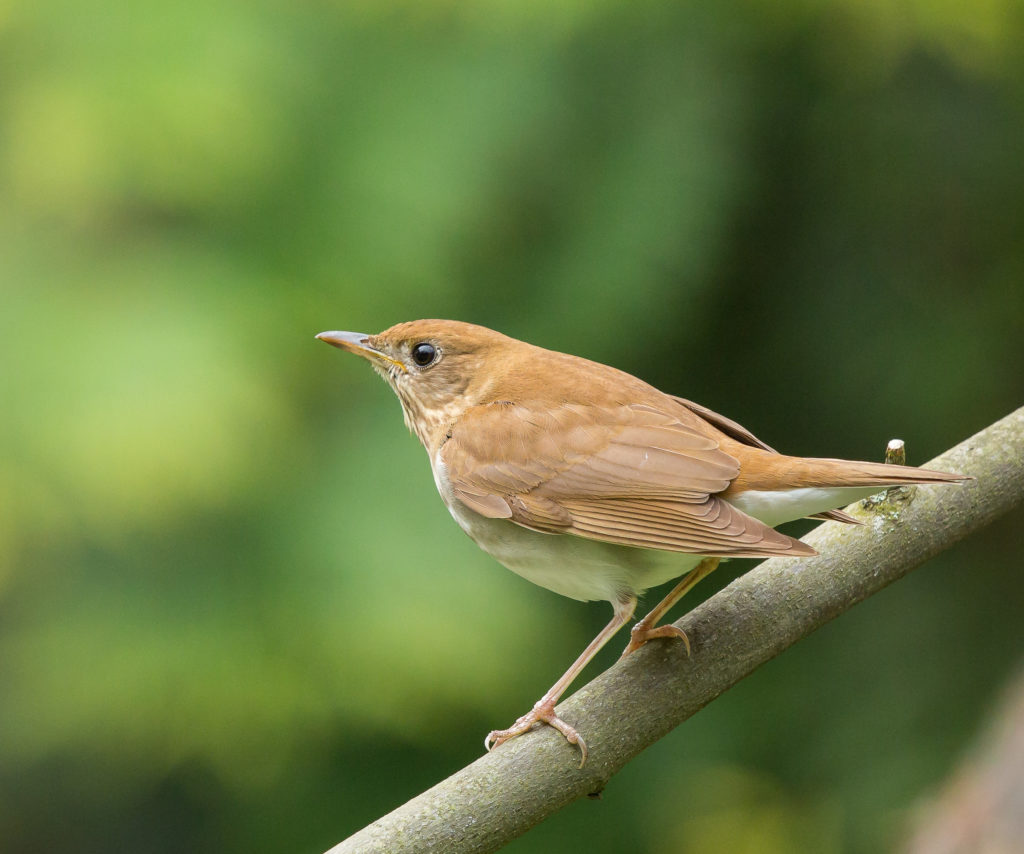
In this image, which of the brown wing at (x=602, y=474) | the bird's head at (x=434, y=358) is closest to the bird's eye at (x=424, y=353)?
the bird's head at (x=434, y=358)

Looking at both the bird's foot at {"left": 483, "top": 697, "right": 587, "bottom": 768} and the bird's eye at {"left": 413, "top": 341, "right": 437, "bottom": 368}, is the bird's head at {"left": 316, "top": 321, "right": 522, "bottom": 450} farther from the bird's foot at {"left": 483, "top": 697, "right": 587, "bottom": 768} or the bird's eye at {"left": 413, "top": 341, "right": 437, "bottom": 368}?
the bird's foot at {"left": 483, "top": 697, "right": 587, "bottom": 768}

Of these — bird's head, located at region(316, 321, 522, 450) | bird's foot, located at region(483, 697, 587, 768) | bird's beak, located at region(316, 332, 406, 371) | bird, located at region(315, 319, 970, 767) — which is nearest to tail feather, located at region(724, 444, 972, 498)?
bird, located at region(315, 319, 970, 767)

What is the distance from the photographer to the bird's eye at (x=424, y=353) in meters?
3.62

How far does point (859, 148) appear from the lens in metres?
5.19

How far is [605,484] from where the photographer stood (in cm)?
311

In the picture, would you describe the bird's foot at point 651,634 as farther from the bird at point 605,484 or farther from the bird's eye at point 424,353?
the bird's eye at point 424,353

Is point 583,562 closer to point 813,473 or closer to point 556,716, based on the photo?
point 556,716

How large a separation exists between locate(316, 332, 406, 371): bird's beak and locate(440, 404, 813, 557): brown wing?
0.39 m

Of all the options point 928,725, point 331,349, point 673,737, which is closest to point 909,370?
point 928,725

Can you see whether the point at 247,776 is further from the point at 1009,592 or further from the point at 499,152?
the point at 1009,592

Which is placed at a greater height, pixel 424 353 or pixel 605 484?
pixel 424 353

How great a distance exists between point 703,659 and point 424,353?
1.18m

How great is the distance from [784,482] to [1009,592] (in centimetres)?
261

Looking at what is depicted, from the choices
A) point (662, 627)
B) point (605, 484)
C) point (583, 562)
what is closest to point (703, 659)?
point (662, 627)
